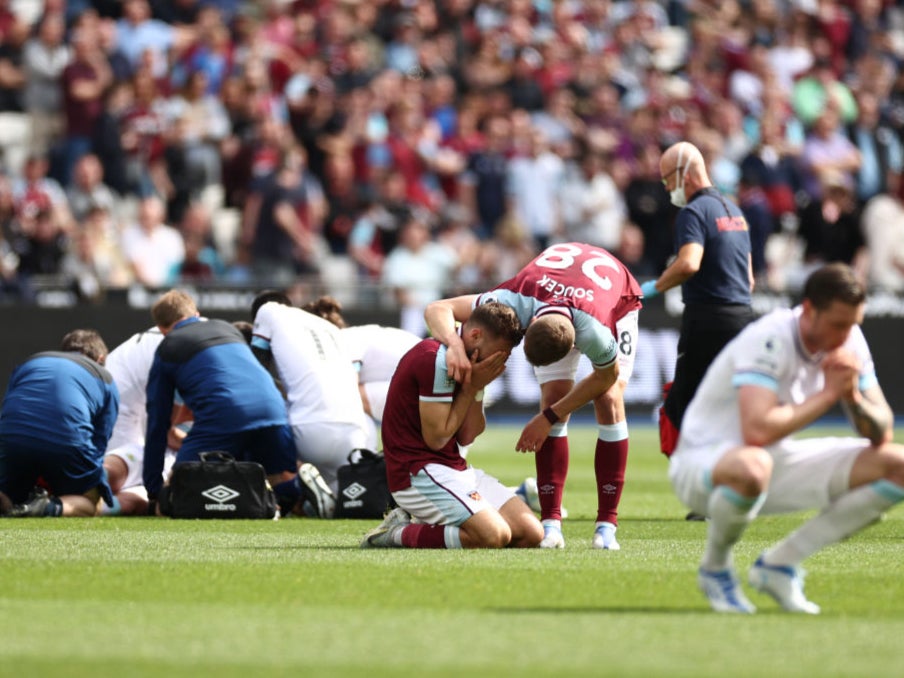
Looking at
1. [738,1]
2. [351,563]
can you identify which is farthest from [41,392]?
[738,1]

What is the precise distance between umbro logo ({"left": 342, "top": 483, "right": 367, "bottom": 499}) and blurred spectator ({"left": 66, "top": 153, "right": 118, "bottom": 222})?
9.79m

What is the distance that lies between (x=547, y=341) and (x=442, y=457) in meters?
1.21

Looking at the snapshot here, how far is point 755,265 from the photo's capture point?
22578mm

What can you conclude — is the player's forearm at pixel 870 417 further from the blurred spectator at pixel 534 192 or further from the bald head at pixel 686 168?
the blurred spectator at pixel 534 192

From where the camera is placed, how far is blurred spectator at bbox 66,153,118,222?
21.4 metres

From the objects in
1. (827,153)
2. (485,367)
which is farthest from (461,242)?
(485,367)

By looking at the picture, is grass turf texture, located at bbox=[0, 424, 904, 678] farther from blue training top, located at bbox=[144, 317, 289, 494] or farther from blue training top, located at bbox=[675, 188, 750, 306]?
blue training top, located at bbox=[675, 188, 750, 306]

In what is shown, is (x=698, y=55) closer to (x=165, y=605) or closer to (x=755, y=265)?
(x=755, y=265)

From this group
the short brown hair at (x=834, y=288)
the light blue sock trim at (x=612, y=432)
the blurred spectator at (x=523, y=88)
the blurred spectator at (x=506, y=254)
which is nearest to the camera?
the short brown hair at (x=834, y=288)

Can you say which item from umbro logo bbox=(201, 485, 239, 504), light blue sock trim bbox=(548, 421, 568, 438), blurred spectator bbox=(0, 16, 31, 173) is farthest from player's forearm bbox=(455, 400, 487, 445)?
blurred spectator bbox=(0, 16, 31, 173)

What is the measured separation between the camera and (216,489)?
12.2 meters

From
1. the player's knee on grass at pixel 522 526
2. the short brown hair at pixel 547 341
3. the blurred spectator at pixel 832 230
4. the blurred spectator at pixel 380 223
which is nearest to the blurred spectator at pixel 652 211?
the blurred spectator at pixel 832 230

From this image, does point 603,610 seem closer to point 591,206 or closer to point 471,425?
point 471,425

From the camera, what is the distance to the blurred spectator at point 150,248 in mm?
21562
